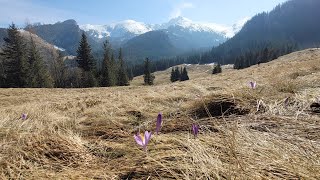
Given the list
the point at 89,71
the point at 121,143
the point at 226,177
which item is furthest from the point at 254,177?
the point at 89,71

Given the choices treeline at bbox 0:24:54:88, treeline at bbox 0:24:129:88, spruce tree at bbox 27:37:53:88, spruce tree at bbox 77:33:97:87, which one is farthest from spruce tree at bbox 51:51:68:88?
treeline at bbox 0:24:54:88

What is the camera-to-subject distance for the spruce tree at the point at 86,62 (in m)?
62.0

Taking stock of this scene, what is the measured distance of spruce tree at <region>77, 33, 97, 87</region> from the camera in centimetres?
6198

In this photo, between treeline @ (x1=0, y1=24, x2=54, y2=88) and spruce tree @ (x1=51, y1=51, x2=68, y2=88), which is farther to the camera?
spruce tree @ (x1=51, y1=51, x2=68, y2=88)

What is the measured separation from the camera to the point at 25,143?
8.46 feet

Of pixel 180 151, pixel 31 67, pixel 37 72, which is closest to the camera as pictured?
pixel 180 151

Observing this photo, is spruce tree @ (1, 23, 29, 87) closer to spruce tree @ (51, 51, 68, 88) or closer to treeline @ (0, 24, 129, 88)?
treeline @ (0, 24, 129, 88)


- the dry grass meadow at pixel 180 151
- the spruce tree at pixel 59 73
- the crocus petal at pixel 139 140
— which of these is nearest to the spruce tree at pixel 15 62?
the spruce tree at pixel 59 73

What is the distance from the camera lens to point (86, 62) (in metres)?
63.8

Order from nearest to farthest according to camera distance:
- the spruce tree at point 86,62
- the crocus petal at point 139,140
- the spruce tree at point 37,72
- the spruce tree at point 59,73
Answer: the crocus petal at point 139,140
the spruce tree at point 37,72
the spruce tree at point 86,62
the spruce tree at point 59,73

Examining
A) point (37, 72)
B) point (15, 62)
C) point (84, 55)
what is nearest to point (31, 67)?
point (37, 72)

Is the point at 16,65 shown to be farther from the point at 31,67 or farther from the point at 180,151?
the point at 180,151

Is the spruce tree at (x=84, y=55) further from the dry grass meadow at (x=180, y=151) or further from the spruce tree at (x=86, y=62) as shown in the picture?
the dry grass meadow at (x=180, y=151)

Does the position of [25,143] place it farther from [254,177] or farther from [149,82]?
[149,82]
